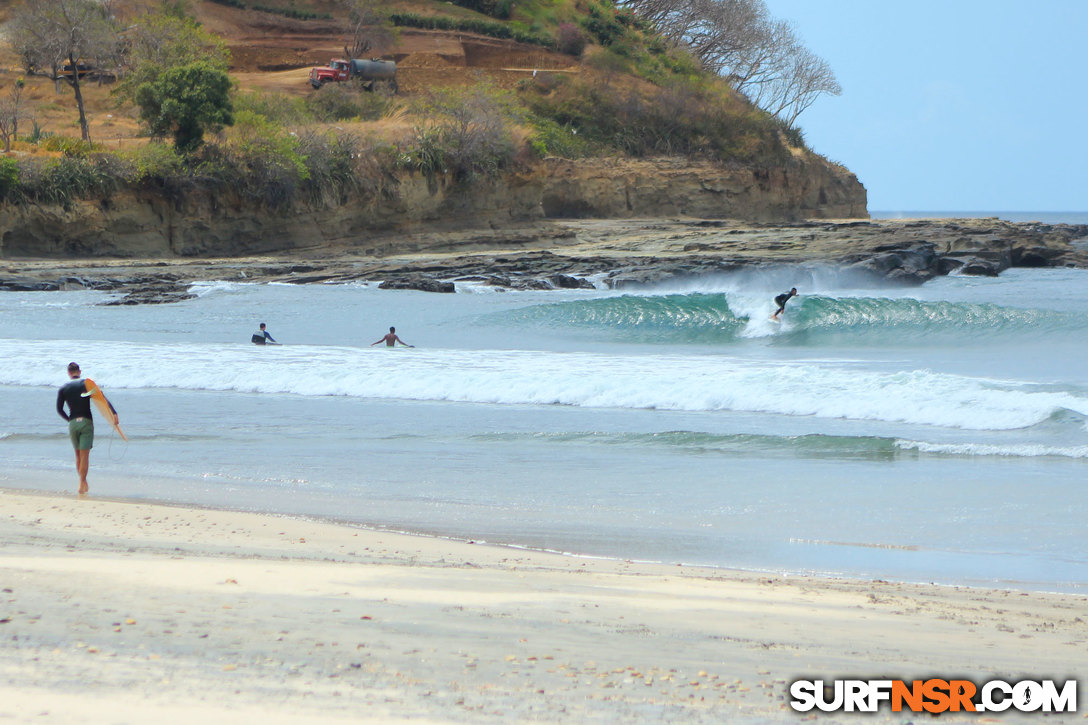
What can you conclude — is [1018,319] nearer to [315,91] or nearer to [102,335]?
[102,335]

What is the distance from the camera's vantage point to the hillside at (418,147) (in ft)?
118

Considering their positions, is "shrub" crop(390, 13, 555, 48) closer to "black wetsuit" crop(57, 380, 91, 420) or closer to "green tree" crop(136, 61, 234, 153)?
"green tree" crop(136, 61, 234, 153)

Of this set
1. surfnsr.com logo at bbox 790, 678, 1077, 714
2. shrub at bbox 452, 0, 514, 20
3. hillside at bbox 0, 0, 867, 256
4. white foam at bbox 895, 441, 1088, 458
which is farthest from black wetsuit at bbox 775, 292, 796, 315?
shrub at bbox 452, 0, 514, 20

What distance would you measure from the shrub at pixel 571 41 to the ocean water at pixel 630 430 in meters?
37.2

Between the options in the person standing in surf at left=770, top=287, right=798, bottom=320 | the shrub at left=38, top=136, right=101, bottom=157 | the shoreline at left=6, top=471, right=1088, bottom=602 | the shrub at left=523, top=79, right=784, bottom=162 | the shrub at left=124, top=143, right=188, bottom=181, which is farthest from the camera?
the shrub at left=523, top=79, right=784, bottom=162

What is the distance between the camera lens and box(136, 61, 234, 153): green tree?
3553cm

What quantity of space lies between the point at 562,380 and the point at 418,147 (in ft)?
92.8

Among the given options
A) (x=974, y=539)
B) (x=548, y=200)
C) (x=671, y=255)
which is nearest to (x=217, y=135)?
(x=548, y=200)

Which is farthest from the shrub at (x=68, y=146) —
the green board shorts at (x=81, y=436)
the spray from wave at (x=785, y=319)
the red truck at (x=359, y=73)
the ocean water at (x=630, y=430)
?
the green board shorts at (x=81, y=436)

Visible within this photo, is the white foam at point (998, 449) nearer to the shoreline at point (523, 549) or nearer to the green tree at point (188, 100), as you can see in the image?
the shoreline at point (523, 549)

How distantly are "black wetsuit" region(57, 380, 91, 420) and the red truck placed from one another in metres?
41.5

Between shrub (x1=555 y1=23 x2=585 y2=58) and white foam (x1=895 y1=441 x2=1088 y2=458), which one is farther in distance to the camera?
shrub (x1=555 y1=23 x2=585 y2=58)

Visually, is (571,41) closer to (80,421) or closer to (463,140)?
(463,140)

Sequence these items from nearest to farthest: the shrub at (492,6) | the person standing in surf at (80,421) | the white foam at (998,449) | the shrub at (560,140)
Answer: the person standing in surf at (80,421)
the white foam at (998,449)
the shrub at (560,140)
the shrub at (492,6)
